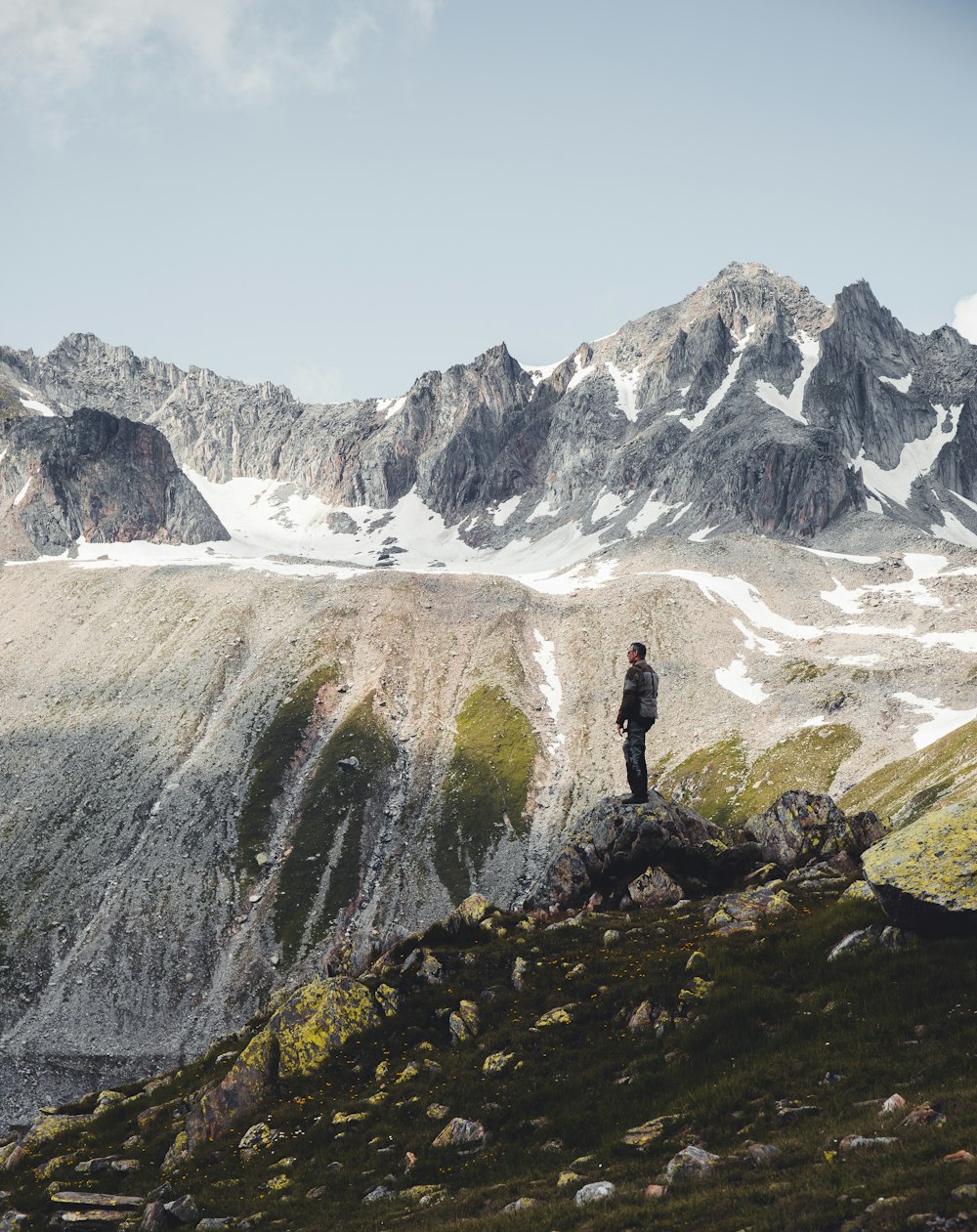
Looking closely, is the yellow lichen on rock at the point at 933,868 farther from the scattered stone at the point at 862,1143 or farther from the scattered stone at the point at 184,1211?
the scattered stone at the point at 184,1211

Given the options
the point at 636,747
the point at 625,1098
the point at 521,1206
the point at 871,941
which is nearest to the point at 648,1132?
the point at 625,1098

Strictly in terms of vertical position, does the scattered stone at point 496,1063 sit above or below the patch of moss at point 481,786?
above

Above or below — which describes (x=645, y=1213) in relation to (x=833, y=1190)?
below

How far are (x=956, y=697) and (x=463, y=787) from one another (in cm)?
8329

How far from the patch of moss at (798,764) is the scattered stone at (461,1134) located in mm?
110976

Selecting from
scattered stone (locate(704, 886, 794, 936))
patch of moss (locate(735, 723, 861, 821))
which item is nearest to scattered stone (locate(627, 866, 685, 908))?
scattered stone (locate(704, 886, 794, 936))

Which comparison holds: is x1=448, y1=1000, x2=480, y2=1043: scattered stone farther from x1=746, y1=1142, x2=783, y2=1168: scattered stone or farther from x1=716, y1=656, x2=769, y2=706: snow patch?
x1=716, y1=656, x2=769, y2=706: snow patch

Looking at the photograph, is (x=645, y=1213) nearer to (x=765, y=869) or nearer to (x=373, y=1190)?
(x=373, y=1190)

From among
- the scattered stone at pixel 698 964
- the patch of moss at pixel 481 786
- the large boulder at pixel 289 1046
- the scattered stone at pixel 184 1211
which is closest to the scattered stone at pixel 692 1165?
the scattered stone at pixel 698 964

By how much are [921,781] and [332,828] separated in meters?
91.1

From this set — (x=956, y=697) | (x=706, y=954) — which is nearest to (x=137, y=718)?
(x=956, y=697)

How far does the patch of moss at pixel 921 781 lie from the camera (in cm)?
9038

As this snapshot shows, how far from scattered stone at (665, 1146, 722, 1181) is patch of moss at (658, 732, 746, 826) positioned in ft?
392

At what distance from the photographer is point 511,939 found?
38969mm
